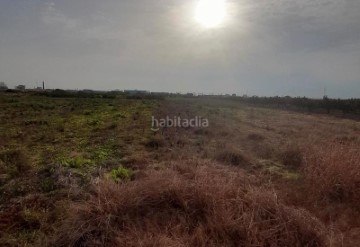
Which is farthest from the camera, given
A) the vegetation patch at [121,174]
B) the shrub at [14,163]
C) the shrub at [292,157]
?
the shrub at [292,157]

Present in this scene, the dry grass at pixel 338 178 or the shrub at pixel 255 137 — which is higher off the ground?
the dry grass at pixel 338 178

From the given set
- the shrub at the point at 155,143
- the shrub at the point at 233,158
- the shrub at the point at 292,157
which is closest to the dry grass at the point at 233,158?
the shrub at the point at 233,158

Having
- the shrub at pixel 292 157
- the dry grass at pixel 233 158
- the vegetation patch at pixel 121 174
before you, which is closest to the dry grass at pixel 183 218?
the vegetation patch at pixel 121 174

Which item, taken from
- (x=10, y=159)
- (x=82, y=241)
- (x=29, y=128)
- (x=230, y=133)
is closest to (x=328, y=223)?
(x=82, y=241)

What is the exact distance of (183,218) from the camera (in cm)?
477

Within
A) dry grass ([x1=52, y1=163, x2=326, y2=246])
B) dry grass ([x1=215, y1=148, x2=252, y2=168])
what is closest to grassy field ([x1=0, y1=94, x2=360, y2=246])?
dry grass ([x1=52, y1=163, x2=326, y2=246])

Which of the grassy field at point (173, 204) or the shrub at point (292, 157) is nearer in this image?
the grassy field at point (173, 204)

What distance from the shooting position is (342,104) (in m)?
46.6

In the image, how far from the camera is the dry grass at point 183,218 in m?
4.30

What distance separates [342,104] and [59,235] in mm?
48404

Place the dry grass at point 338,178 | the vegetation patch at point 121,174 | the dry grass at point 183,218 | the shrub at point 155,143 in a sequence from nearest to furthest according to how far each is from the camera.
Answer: the dry grass at point 183,218 < the dry grass at point 338,178 < the vegetation patch at point 121,174 < the shrub at point 155,143

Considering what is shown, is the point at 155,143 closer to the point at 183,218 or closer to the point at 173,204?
the point at 173,204

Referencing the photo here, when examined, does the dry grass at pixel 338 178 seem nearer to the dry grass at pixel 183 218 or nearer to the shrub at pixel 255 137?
the dry grass at pixel 183 218

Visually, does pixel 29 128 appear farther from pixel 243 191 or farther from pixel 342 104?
pixel 342 104
